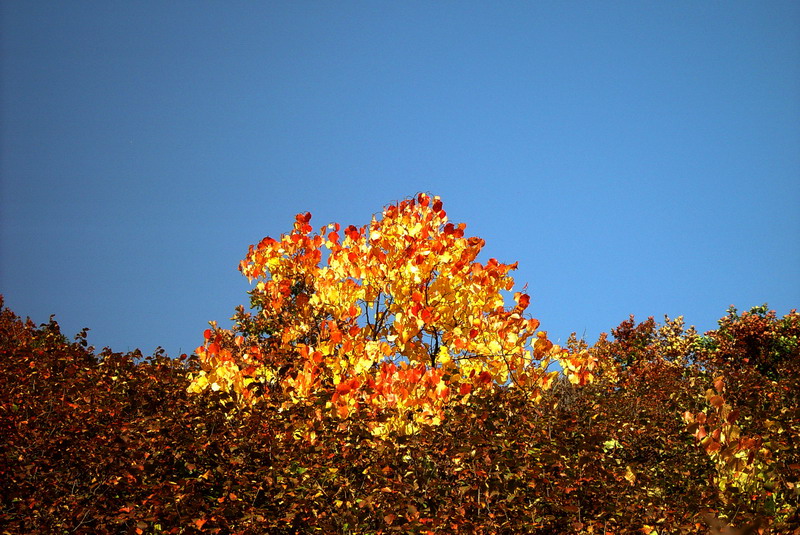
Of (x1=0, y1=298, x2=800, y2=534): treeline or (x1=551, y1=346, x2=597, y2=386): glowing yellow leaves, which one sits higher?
(x1=551, y1=346, x2=597, y2=386): glowing yellow leaves

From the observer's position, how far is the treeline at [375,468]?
192 inches

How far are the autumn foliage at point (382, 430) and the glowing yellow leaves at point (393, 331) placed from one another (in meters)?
0.02

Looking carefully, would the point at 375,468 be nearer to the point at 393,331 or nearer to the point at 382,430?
the point at 382,430

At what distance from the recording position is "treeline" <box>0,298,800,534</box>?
16.0ft

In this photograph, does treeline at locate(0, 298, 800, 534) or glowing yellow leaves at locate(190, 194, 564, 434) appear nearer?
treeline at locate(0, 298, 800, 534)

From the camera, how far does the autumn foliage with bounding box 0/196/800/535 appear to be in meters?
5.00

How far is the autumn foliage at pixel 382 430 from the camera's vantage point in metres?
5.00

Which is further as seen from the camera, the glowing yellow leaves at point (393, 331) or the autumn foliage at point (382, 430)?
the glowing yellow leaves at point (393, 331)

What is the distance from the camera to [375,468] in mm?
5359

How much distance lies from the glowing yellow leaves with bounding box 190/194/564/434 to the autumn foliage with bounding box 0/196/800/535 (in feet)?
0.08

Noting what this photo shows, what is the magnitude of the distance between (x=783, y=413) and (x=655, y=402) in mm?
2052

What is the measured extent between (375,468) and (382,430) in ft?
3.41

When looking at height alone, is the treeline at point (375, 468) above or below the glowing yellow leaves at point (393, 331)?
below

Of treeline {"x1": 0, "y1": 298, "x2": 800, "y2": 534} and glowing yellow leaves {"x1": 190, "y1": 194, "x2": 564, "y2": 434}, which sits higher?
glowing yellow leaves {"x1": 190, "y1": 194, "x2": 564, "y2": 434}
